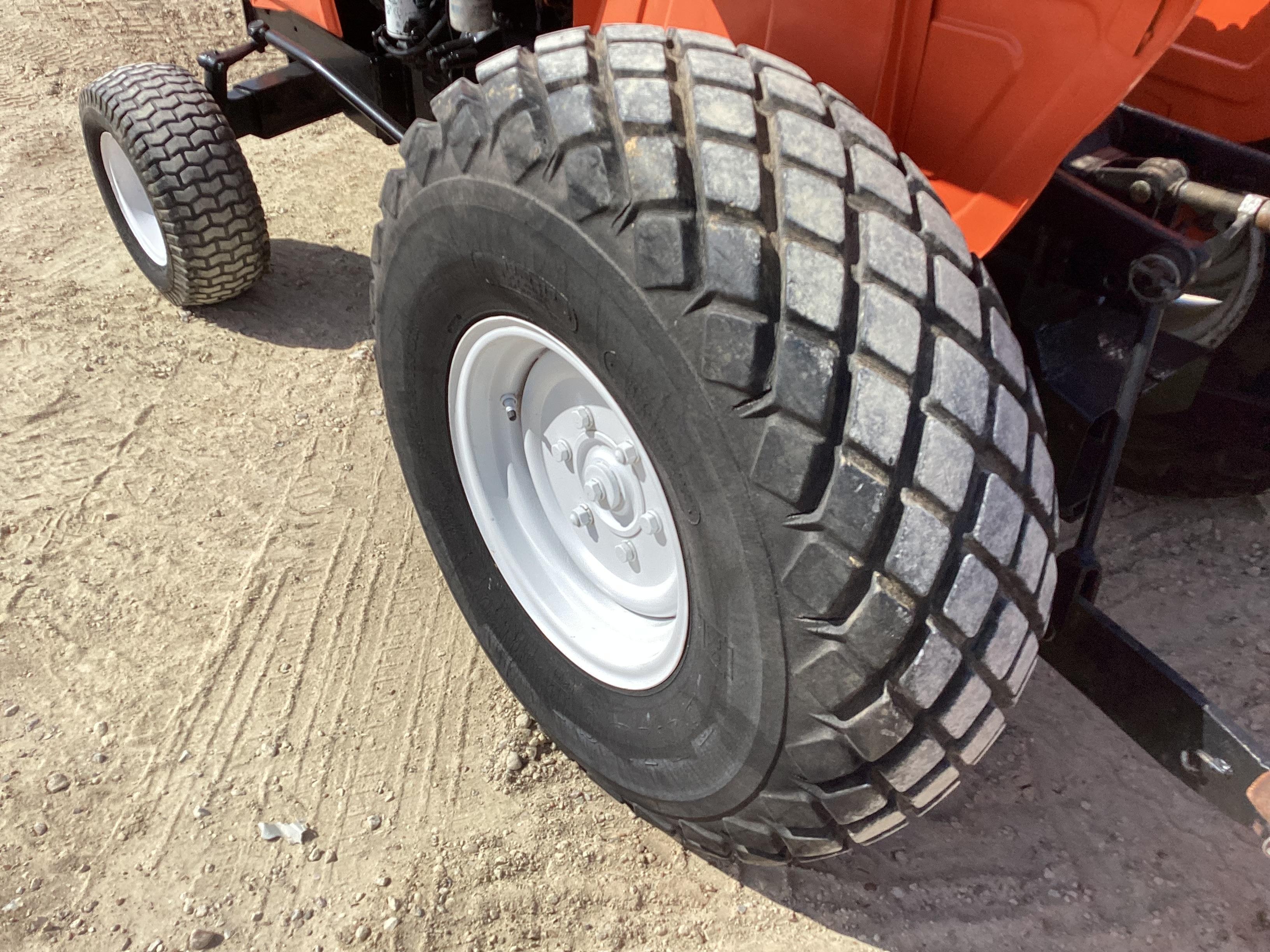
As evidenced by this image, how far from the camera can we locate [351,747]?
2.22m

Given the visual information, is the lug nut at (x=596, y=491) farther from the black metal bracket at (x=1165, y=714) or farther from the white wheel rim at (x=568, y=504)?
the black metal bracket at (x=1165, y=714)

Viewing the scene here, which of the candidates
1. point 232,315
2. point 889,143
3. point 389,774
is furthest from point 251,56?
point 889,143

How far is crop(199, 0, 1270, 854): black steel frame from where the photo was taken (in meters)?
1.48

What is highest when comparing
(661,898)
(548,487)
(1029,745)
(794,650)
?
(794,650)

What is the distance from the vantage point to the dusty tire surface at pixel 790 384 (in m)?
1.25

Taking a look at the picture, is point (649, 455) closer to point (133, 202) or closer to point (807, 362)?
point (807, 362)

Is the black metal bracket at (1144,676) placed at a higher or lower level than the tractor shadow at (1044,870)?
higher

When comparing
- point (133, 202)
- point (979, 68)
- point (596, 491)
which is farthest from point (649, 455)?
point (133, 202)

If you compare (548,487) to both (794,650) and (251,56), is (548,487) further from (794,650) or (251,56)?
(251,56)

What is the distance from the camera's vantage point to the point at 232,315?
11.9ft

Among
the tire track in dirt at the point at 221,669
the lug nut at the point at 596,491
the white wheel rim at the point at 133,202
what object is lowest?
the tire track in dirt at the point at 221,669

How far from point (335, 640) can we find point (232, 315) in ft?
5.70

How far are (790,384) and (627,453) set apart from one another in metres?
0.56

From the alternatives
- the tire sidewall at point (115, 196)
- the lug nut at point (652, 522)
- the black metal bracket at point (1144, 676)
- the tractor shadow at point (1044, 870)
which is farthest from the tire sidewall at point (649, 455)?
the tire sidewall at point (115, 196)
